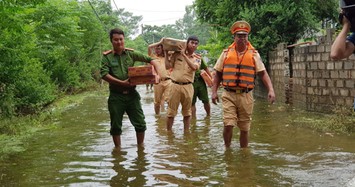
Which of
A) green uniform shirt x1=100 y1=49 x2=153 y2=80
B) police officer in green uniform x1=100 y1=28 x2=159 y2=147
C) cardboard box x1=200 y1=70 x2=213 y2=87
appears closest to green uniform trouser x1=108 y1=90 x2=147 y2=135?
police officer in green uniform x1=100 y1=28 x2=159 y2=147

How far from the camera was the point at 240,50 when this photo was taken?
263 inches

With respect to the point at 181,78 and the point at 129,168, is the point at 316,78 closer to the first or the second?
the point at 181,78

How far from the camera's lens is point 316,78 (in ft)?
39.0

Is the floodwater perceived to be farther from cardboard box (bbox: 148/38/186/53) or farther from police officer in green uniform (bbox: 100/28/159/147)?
cardboard box (bbox: 148/38/186/53)

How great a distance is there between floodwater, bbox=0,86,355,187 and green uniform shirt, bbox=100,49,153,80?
48.8 inches

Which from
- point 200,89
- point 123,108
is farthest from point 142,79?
point 200,89

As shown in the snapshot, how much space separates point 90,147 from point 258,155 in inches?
112

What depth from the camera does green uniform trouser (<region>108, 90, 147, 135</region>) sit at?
7023mm

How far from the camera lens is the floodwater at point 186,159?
525cm

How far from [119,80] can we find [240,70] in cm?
181

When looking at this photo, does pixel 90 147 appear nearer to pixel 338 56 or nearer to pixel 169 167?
pixel 169 167

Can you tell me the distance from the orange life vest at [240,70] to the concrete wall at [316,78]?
4.47 meters

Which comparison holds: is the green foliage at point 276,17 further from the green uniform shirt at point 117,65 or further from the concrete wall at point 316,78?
the green uniform shirt at point 117,65

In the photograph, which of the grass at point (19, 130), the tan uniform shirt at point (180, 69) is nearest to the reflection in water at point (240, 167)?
the tan uniform shirt at point (180, 69)
